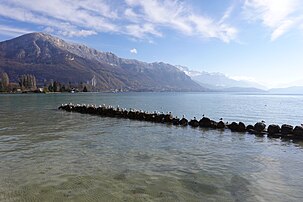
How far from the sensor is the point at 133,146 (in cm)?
2117

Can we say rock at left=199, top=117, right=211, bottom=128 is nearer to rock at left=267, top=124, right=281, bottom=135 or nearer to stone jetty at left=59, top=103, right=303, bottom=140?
stone jetty at left=59, top=103, right=303, bottom=140

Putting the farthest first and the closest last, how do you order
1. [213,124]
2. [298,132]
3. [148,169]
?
1. [213,124]
2. [298,132]
3. [148,169]

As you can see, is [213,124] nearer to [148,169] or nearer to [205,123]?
[205,123]

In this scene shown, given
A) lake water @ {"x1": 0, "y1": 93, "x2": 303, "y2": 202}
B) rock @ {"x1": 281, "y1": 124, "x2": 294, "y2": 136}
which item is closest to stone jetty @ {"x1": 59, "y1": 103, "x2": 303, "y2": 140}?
rock @ {"x1": 281, "y1": 124, "x2": 294, "y2": 136}

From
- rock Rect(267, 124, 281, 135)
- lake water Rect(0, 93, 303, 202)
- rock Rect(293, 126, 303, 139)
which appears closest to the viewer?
lake water Rect(0, 93, 303, 202)

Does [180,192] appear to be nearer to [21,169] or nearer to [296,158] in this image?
[21,169]

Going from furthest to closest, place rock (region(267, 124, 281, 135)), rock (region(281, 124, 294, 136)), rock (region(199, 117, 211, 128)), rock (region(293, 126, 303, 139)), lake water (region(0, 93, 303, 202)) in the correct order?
rock (region(199, 117, 211, 128))
rock (region(267, 124, 281, 135))
rock (region(281, 124, 294, 136))
rock (region(293, 126, 303, 139))
lake water (region(0, 93, 303, 202))

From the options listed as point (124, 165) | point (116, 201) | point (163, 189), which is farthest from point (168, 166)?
point (116, 201)

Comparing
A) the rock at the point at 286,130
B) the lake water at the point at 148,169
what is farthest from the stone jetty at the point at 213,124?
the lake water at the point at 148,169

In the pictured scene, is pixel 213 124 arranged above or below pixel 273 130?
below

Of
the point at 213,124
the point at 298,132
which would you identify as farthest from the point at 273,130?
the point at 213,124

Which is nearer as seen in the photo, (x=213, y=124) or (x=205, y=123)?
(x=213, y=124)

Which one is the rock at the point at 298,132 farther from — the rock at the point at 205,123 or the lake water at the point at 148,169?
the rock at the point at 205,123

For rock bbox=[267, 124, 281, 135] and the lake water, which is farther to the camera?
rock bbox=[267, 124, 281, 135]
